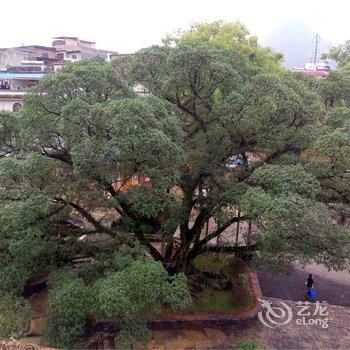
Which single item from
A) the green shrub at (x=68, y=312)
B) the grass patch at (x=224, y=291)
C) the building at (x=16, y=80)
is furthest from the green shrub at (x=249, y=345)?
the building at (x=16, y=80)

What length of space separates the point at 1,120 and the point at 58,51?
30.2 m

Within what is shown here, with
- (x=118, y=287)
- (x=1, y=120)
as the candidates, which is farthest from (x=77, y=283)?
(x=1, y=120)

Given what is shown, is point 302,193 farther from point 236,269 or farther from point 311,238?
point 236,269

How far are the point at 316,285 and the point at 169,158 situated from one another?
887 cm

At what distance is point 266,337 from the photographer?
11.5 metres

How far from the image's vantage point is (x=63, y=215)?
11.0m

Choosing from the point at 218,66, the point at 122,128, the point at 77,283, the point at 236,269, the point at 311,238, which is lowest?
the point at 236,269

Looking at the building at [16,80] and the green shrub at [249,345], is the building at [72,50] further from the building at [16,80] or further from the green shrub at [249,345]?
the green shrub at [249,345]

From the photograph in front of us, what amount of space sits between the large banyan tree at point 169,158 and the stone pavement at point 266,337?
1.99m

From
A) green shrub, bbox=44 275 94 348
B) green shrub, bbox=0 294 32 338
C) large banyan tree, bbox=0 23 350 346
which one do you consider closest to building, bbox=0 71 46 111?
large banyan tree, bbox=0 23 350 346

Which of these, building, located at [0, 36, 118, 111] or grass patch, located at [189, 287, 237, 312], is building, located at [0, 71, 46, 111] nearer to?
building, located at [0, 36, 118, 111]

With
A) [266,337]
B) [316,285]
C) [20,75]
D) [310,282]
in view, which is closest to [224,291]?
[266,337]

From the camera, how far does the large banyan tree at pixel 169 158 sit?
8812 millimetres

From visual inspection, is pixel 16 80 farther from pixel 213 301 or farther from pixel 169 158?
pixel 169 158
